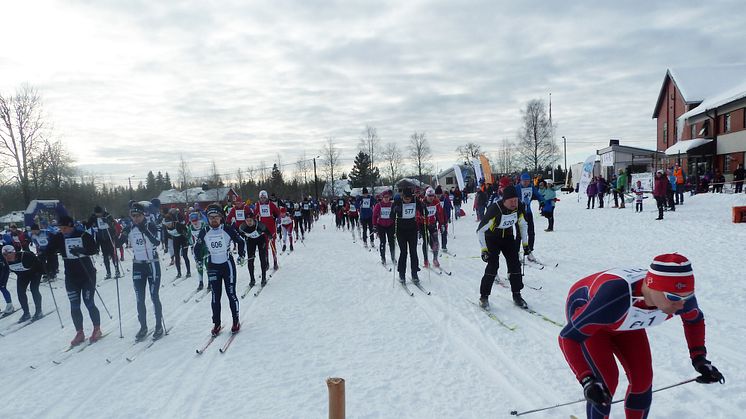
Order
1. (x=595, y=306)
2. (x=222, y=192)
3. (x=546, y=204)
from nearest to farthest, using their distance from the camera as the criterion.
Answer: (x=595, y=306) < (x=546, y=204) < (x=222, y=192)

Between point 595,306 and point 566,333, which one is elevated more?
point 595,306

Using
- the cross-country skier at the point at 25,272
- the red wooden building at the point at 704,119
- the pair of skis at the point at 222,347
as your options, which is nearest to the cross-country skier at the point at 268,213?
the cross-country skier at the point at 25,272

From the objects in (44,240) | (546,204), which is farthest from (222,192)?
(546,204)

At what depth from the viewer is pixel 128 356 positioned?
234 inches

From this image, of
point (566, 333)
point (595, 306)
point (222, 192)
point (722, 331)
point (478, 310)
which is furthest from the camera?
point (222, 192)

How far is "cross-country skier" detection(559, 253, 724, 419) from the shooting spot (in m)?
2.49

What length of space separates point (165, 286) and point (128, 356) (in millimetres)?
5050

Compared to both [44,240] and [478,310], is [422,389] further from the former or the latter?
[44,240]

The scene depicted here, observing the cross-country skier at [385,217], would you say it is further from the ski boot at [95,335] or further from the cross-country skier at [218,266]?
the ski boot at [95,335]

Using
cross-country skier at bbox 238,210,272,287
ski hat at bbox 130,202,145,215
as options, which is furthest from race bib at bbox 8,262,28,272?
cross-country skier at bbox 238,210,272,287

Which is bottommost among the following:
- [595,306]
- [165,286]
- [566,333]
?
[165,286]

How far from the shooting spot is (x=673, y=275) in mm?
2449

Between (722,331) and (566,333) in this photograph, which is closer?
(566,333)

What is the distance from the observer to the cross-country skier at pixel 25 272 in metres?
8.57
